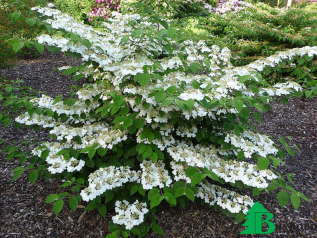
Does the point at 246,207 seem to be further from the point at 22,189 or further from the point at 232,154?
the point at 22,189

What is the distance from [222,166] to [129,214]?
666 mm

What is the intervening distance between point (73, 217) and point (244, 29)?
498 cm

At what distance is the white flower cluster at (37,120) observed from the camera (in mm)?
2268

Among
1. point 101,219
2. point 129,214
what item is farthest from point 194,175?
point 101,219

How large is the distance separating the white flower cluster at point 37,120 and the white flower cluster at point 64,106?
100 mm

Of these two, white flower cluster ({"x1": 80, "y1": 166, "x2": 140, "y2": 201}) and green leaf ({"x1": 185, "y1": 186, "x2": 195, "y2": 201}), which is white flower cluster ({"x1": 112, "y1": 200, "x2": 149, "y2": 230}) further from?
green leaf ({"x1": 185, "y1": 186, "x2": 195, "y2": 201})

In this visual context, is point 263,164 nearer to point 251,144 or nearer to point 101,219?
Result: point 251,144

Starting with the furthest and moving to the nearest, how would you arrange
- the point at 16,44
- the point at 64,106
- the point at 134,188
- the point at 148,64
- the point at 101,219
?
1. the point at 101,219
2. the point at 64,106
3. the point at 134,188
4. the point at 148,64
5. the point at 16,44

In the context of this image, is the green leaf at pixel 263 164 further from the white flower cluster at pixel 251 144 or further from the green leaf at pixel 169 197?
the green leaf at pixel 169 197

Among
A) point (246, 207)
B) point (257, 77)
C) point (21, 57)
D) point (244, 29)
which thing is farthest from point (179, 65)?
point (21, 57)

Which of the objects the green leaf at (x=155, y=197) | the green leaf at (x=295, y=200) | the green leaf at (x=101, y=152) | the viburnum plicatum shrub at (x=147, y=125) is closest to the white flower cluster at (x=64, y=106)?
the viburnum plicatum shrub at (x=147, y=125)

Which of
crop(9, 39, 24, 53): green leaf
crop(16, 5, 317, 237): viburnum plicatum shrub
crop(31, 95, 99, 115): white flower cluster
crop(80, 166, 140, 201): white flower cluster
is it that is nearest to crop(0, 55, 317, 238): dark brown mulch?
crop(16, 5, 317, 237): viburnum plicatum shrub

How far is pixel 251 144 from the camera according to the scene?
2098 mm

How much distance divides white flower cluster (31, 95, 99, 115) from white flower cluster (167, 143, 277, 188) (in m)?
0.66
